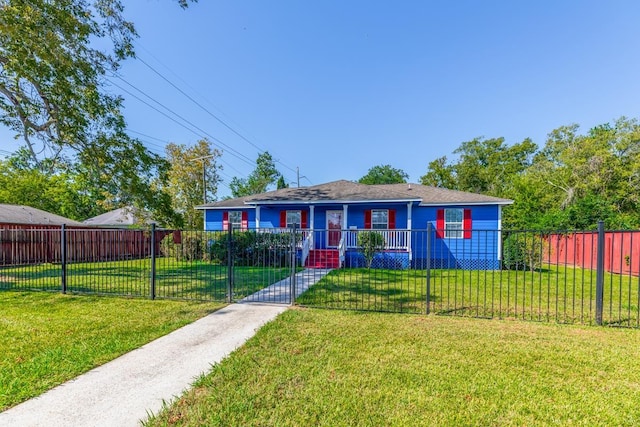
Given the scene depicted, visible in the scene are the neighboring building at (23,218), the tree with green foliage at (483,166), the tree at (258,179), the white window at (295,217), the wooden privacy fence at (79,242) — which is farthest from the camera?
the tree at (258,179)

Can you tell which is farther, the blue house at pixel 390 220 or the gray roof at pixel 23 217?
the gray roof at pixel 23 217

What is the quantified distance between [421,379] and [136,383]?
3107 mm

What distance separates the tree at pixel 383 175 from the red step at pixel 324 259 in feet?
115

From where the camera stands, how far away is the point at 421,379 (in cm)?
325

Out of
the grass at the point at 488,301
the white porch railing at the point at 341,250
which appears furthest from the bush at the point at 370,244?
the grass at the point at 488,301

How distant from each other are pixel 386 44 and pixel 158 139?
19.7 meters

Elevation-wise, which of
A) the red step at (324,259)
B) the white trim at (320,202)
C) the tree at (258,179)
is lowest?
the red step at (324,259)

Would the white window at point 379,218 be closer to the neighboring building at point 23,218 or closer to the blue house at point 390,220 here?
the blue house at point 390,220

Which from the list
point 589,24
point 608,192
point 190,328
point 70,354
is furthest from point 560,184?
point 70,354

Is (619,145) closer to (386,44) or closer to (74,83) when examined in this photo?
(386,44)

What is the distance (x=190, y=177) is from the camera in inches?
1026

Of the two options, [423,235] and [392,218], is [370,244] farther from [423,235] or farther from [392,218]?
[423,235]

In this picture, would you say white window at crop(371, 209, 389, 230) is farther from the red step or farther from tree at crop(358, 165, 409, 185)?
tree at crop(358, 165, 409, 185)

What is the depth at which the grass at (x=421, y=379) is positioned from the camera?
261 cm
